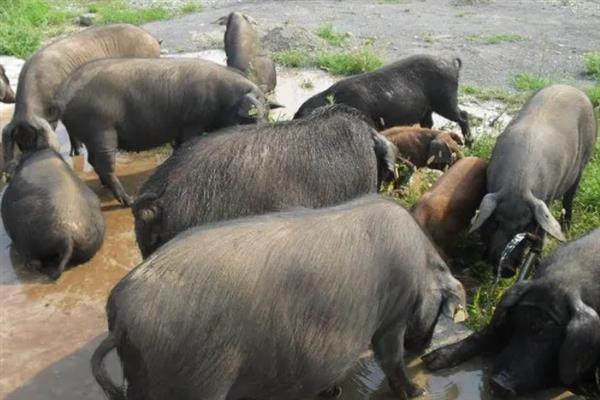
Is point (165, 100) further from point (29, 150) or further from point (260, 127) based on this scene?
point (260, 127)

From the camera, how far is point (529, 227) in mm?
5594

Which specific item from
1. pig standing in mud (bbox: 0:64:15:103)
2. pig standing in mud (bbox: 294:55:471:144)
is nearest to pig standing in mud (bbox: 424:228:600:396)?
pig standing in mud (bbox: 294:55:471:144)

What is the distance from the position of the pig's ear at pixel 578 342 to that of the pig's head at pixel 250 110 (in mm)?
3168

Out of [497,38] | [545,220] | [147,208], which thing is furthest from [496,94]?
[147,208]

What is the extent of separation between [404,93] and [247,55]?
231 cm

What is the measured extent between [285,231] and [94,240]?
2.68 meters

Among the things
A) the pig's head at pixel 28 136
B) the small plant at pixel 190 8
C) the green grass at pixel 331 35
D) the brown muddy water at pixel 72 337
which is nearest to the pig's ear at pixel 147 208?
the brown muddy water at pixel 72 337

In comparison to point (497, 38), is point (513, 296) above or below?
above

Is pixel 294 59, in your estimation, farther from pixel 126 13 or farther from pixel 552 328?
pixel 552 328

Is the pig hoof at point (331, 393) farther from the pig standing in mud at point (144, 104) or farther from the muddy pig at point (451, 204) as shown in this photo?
the pig standing in mud at point (144, 104)

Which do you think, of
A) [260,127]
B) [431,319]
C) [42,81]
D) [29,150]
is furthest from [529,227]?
[42,81]

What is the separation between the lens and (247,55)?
9461mm

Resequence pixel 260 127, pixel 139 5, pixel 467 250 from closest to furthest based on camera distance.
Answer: pixel 260 127
pixel 467 250
pixel 139 5

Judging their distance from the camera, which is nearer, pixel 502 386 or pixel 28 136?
pixel 502 386
